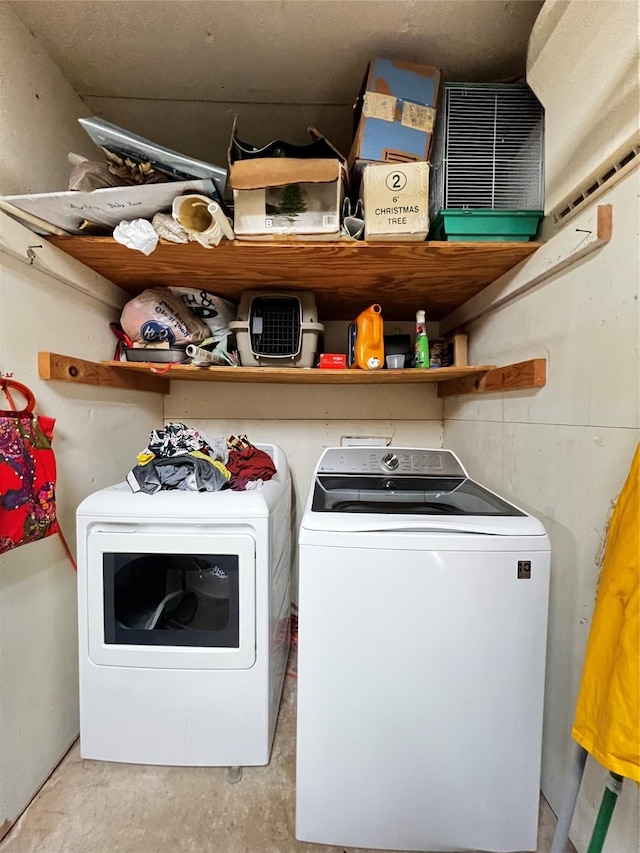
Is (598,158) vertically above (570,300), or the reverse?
(598,158)

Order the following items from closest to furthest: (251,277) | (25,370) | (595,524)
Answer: (595,524), (25,370), (251,277)

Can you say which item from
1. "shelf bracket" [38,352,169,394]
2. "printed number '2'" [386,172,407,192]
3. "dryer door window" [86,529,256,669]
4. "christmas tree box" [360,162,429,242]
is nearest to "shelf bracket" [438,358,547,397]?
"christmas tree box" [360,162,429,242]

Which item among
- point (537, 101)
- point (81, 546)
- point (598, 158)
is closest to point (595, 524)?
point (598, 158)

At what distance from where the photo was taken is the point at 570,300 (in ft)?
3.65

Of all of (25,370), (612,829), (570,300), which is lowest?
(612,829)

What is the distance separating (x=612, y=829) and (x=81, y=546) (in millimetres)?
1659

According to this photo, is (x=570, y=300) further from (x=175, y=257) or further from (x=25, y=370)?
(x=25, y=370)

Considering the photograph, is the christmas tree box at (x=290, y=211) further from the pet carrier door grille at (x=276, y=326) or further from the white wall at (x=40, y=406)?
the white wall at (x=40, y=406)

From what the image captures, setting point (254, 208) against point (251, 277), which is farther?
point (251, 277)

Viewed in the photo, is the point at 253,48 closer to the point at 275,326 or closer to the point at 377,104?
the point at 377,104

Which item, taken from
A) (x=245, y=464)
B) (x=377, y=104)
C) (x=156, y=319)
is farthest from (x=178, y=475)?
(x=377, y=104)

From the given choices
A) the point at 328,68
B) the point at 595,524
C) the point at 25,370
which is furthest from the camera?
the point at 328,68

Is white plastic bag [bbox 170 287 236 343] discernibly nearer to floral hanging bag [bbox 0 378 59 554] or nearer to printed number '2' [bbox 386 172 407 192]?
floral hanging bag [bbox 0 378 59 554]

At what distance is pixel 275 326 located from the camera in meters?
1.66
